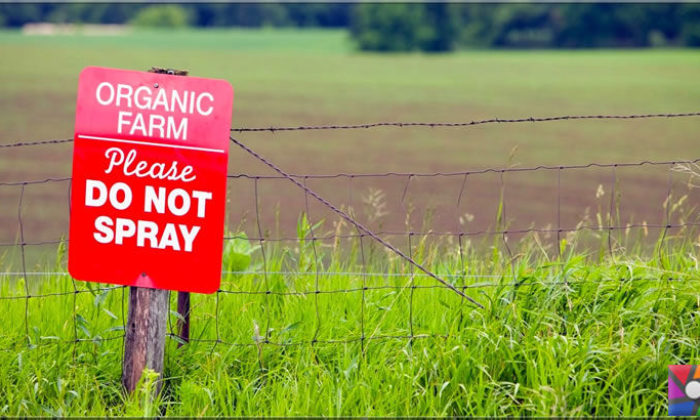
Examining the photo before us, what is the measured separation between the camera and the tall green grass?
3.12 m

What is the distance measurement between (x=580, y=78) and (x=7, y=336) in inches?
1593

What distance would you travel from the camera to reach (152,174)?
316 centimetres

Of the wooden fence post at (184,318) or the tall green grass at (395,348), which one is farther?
the wooden fence post at (184,318)

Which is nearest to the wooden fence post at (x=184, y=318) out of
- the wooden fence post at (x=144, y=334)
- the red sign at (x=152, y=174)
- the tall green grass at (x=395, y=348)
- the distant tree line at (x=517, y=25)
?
the tall green grass at (x=395, y=348)

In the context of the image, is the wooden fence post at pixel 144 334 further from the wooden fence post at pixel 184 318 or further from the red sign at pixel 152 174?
the wooden fence post at pixel 184 318

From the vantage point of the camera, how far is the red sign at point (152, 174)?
10.4 feet

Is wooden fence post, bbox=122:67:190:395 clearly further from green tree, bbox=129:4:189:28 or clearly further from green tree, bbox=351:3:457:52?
green tree, bbox=129:4:189:28

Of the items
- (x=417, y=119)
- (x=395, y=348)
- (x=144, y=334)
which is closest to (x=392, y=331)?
(x=395, y=348)

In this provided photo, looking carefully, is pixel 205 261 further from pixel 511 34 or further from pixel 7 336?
pixel 511 34

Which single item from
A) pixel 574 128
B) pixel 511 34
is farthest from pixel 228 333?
pixel 511 34

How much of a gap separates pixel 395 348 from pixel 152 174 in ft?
3.85

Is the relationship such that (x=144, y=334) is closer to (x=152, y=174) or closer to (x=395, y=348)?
(x=152, y=174)

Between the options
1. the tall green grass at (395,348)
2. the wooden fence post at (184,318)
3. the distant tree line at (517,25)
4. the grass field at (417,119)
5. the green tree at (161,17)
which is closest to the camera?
the tall green grass at (395,348)

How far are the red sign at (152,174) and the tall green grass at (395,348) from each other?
29 centimetres
